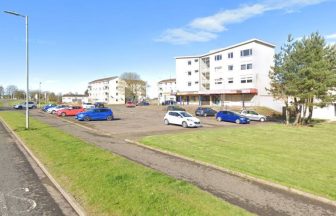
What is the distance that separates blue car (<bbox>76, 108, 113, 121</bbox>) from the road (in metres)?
21.7

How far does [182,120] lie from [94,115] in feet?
37.6

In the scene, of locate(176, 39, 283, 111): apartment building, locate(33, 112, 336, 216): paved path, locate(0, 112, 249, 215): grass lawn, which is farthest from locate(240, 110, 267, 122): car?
locate(0, 112, 249, 215): grass lawn

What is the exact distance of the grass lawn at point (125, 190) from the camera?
19.1 ft

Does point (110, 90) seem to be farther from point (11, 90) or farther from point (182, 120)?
point (182, 120)

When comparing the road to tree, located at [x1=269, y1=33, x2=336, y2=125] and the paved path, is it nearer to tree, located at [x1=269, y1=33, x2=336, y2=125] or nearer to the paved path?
the paved path

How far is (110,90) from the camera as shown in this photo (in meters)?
119

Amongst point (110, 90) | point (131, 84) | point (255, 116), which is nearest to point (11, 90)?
point (110, 90)

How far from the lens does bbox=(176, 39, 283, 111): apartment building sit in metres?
53.5

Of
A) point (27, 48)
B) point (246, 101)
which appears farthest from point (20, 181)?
point (246, 101)

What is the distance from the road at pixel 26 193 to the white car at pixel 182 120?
17.6 m

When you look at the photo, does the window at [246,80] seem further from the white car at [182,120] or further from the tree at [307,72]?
the white car at [182,120]

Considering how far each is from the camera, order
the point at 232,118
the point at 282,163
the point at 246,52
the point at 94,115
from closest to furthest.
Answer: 1. the point at 282,163
2. the point at 94,115
3. the point at 232,118
4. the point at 246,52

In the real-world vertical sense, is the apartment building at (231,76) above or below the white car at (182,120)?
above

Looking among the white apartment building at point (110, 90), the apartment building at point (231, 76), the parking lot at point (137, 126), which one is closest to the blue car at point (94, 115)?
the parking lot at point (137, 126)
